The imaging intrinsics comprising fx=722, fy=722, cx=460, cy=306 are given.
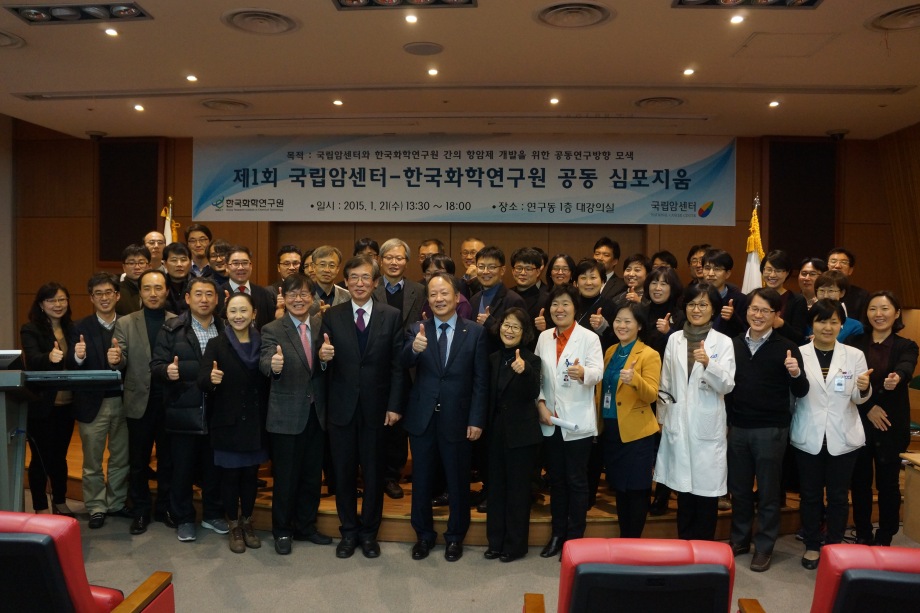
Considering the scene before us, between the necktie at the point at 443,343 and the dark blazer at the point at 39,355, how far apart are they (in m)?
2.22

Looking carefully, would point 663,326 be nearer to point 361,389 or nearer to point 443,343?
point 443,343

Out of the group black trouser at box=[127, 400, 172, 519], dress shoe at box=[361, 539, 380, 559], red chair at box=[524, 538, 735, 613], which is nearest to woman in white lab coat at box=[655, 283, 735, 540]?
dress shoe at box=[361, 539, 380, 559]

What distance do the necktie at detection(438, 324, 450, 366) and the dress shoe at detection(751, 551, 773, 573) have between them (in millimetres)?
1978

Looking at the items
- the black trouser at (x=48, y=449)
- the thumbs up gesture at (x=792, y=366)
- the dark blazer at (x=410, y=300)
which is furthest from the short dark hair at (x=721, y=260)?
the black trouser at (x=48, y=449)

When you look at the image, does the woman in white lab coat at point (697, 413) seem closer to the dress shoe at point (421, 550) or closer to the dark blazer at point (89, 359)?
the dress shoe at point (421, 550)

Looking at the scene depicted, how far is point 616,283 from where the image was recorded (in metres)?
4.92

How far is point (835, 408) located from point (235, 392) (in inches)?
126

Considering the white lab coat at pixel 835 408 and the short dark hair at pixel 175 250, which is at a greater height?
the short dark hair at pixel 175 250

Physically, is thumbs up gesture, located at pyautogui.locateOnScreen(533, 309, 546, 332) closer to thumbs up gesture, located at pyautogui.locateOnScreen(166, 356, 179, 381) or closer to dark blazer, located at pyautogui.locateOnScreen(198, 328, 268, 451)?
dark blazer, located at pyautogui.locateOnScreen(198, 328, 268, 451)

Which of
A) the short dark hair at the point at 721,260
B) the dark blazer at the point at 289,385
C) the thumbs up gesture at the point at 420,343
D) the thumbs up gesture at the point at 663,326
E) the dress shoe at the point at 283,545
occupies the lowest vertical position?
the dress shoe at the point at 283,545

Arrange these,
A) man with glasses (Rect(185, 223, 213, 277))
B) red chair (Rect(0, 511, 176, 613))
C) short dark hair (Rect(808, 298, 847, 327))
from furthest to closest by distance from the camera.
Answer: man with glasses (Rect(185, 223, 213, 277)), short dark hair (Rect(808, 298, 847, 327)), red chair (Rect(0, 511, 176, 613))

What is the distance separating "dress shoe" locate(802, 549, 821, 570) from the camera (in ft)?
12.9

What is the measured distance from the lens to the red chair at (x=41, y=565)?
186 centimetres

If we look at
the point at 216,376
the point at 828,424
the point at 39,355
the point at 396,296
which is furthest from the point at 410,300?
the point at 828,424
